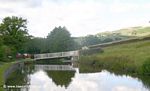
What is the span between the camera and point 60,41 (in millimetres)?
107750

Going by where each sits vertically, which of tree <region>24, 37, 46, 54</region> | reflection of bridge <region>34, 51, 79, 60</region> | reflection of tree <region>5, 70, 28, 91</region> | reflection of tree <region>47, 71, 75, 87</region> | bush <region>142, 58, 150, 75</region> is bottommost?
reflection of tree <region>47, 71, 75, 87</region>

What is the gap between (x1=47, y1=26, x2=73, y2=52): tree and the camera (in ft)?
354

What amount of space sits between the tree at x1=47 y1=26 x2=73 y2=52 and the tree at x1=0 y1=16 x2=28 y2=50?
18686 mm

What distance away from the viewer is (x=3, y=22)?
88938 millimetres

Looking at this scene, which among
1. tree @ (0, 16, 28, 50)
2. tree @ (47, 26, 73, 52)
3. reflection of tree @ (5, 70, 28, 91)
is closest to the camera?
reflection of tree @ (5, 70, 28, 91)

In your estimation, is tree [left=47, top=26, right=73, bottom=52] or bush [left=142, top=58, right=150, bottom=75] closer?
bush [left=142, top=58, right=150, bottom=75]

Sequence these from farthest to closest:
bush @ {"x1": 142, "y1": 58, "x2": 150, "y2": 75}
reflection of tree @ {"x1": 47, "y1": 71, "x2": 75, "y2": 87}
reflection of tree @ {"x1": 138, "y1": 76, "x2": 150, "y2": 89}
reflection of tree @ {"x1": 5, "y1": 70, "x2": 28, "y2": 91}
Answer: bush @ {"x1": 142, "y1": 58, "x2": 150, "y2": 75} < reflection of tree @ {"x1": 47, "y1": 71, "x2": 75, "y2": 87} < reflection of tree @ {"x1": 138, "y1": 76, "x2": 150, "y2": 89} < reflection of tree @ {"x1": 5, "y1": 70, "x2": 28, "y2": 91}

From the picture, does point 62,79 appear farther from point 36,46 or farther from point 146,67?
point 36,46

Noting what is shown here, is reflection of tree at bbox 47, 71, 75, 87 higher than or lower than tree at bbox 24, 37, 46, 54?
lower

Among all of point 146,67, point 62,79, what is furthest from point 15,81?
point 146,67

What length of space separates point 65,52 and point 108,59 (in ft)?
120

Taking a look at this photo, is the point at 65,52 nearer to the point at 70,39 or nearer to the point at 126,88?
the point at 70,39

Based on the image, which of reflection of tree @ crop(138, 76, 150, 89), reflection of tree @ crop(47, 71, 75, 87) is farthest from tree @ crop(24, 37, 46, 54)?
reflection of tree @ crop(138, 76, 150, 89)

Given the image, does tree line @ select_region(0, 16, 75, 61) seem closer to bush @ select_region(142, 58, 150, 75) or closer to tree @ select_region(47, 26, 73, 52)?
tree @ select_region(47, 26, 73, 52)
